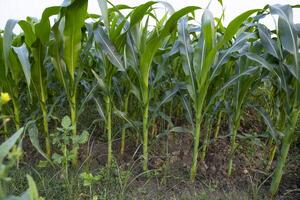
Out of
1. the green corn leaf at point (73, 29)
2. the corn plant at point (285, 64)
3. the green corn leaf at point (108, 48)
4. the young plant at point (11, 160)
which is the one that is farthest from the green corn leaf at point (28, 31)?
the corn plant at point (285, 64)

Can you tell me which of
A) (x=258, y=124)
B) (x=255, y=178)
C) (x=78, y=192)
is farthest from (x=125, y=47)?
(x=258, y=124)

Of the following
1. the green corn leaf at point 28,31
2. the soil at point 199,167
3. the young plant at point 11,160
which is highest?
the green corn leaf at point 28,31

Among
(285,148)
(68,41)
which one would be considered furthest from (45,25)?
(285,148)

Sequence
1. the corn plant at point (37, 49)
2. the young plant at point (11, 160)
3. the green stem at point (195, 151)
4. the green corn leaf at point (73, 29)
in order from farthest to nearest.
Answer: the green stem at point (195, 151) → the corn plant at point (37, 49) → the green corn leaf at point (73, 29) → the young plant at point (11, 160)

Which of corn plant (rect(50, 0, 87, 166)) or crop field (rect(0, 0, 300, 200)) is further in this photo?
crop field (rect(0, 0, 300, 200))

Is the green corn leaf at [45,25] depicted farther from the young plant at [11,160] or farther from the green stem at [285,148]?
the green stem at [285,148]

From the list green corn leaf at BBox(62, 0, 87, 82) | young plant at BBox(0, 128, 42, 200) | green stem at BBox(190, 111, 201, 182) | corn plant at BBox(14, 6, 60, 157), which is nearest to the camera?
young plant at BBox(0, 128, 42, 200)

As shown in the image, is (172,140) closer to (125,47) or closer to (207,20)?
(125,47)

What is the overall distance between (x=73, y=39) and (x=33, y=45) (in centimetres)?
20

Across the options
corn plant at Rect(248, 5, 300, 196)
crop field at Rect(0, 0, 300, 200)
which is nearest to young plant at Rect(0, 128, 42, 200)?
crop field at Rect(0, 0, 300, 200)

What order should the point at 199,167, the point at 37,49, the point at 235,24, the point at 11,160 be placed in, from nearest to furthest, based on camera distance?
the point at 11,160, the point at 235,24, the point at 37,49, the point at 199,167

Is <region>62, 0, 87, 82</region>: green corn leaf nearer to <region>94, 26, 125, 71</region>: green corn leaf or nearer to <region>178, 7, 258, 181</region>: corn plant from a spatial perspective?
<region>94, 26, 125, 71</region>: green corn leaf

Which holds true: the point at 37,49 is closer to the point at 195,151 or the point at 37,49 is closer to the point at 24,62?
the point at 24,62

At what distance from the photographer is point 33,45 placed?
1.45 meters
